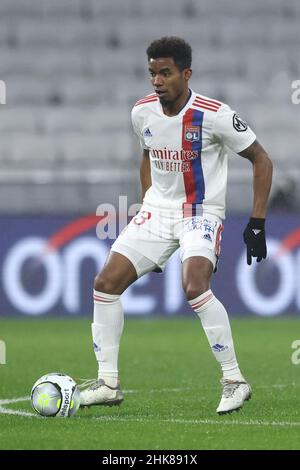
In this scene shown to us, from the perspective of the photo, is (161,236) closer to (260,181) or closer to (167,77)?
(260,181)

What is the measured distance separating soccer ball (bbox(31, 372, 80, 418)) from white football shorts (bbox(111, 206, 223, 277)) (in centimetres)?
89

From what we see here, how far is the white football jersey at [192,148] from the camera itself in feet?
22.5

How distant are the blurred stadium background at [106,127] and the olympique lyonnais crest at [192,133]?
6528 mm

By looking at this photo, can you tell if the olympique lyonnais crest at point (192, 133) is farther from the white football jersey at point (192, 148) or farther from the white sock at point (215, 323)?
the white sock at point (215, 323)

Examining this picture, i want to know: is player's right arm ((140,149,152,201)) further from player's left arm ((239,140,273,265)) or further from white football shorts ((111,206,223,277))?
player's left arm ((239,140,273,265))

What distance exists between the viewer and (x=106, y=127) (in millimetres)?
16609

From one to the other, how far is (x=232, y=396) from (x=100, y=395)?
832 millimetres

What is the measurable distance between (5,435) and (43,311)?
7894 millimetres

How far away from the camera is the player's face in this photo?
22.1ft

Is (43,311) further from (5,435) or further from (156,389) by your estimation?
(5,435)
